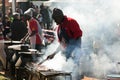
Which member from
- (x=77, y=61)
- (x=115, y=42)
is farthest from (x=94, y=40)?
(x=77, y=61)

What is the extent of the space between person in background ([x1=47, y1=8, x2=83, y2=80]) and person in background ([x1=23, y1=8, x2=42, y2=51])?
11.0 ft

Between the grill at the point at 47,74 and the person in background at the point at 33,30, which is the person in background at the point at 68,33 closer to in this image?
the grill at the point at 47,74

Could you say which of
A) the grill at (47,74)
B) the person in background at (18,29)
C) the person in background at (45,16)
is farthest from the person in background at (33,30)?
the person in background at (45,16)

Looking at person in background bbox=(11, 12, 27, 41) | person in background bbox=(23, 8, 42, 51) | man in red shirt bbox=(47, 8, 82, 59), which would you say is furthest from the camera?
person in background bbox=(11, 12, 27, 41)

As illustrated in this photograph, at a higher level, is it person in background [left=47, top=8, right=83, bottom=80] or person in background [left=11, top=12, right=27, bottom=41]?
person in background [left=11, top=12, right=27, bottom=41]

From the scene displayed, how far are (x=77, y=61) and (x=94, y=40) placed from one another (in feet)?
17.5

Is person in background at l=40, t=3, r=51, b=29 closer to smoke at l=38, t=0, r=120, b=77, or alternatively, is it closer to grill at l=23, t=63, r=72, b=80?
smoke at l=38, t=0, r=120, b=77

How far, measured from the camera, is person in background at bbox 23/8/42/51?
11.1m

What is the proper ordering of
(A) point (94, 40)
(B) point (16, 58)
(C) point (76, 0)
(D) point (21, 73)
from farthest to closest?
(C) point (76, 0)
(A) point (94, 40)
(B) point (16, 58)
(D) point (21, 73)

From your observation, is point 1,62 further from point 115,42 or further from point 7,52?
point 115,42

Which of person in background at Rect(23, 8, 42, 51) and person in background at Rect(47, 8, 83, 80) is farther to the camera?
person in background at Rect(23, 8, 42, 51)

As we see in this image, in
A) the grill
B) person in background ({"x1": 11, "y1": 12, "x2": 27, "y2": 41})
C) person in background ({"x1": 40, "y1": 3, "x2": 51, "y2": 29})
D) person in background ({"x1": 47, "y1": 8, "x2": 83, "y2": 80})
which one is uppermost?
person in background ({"x1": 40, "y1": 3, "x2": 51, "y2": 29})

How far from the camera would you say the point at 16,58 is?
10.5m

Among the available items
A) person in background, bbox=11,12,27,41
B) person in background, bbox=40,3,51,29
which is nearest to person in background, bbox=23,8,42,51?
person in background, bbox=11,12,27,41
